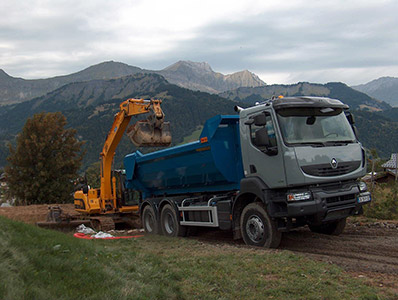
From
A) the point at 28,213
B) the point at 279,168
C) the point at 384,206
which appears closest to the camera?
the point at 279,168

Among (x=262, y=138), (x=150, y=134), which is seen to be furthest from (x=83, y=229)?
(x=262, y=138)

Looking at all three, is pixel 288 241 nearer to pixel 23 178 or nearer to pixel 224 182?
pixel 224 182

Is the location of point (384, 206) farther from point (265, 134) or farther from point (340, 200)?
point (265, 134)

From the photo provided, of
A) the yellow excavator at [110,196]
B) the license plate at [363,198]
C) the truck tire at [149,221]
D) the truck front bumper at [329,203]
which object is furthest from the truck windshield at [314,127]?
the yellow excavator at [110,196]

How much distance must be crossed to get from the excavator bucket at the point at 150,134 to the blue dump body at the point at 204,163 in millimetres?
476

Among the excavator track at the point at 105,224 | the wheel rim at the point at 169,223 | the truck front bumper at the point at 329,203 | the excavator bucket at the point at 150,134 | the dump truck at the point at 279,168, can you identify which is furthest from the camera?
the excavator track at the point at 105,224

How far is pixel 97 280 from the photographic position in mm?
4910

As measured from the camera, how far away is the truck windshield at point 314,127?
324 inches

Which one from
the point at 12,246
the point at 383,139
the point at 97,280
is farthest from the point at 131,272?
the point at 383,139

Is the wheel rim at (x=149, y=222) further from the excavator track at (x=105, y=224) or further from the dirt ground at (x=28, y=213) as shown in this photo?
the dirt ground at (x=28, y=213)

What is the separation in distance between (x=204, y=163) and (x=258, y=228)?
2289 millimetres

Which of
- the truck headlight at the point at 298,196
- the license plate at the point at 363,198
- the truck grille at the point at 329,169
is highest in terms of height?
the truck grille at the point at 329,169

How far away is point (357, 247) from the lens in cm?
821

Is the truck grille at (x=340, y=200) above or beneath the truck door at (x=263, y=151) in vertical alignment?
beneath
